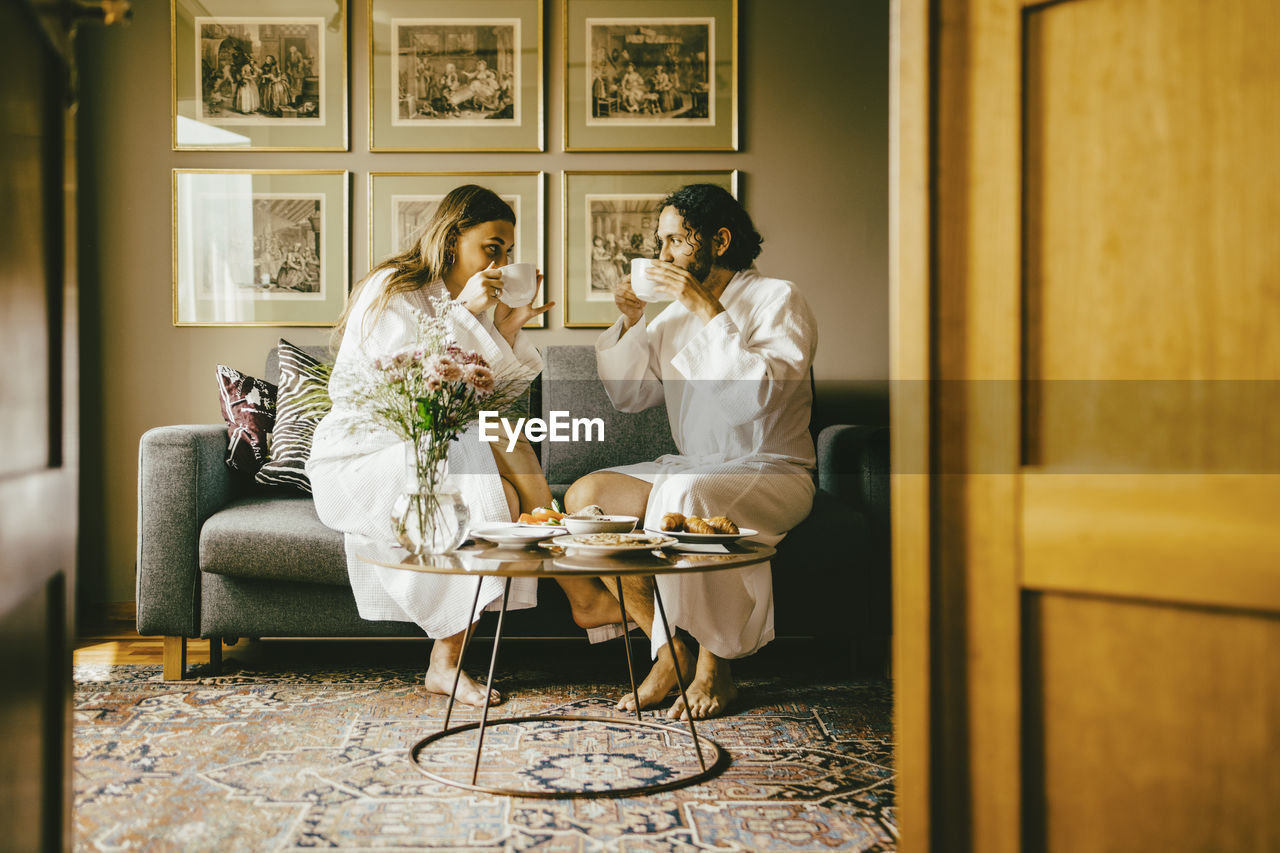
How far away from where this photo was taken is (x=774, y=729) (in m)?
1.98

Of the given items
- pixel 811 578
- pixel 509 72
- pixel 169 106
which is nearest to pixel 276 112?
pixel 169 106

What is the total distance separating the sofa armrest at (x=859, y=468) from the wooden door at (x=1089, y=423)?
1.56 m

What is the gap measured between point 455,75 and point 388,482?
5.40 ft

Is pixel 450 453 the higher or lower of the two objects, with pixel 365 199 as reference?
lower

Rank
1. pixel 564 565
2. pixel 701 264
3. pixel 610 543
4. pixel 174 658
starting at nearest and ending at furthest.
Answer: pixel 564 565
pixel 610 543
pixel 174 658
pixel 701 264

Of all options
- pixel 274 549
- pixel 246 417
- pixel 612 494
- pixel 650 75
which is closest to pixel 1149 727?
pixel 612 494

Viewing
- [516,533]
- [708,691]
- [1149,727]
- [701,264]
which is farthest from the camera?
[701,264]

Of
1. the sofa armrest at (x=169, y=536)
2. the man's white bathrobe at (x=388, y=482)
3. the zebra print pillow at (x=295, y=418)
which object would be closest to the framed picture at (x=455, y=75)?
the zebra print pillow at (x=295, y=418)

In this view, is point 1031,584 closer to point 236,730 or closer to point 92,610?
point 236,730

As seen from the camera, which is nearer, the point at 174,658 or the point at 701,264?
the point at 174,658

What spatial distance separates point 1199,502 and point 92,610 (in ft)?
10.8

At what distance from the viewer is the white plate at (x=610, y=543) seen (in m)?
1.62

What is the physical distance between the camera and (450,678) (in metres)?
2.20

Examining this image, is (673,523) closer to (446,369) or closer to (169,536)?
(446,369)
